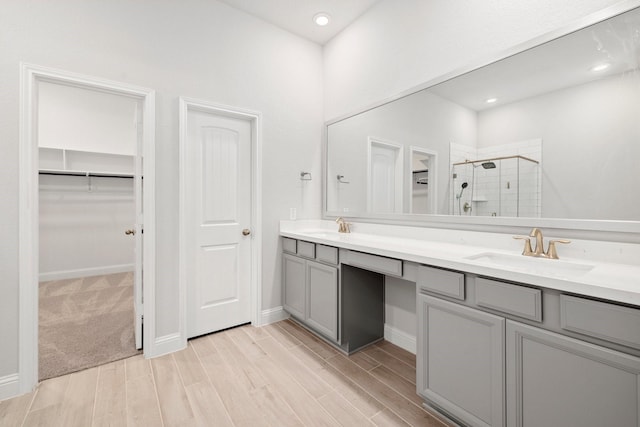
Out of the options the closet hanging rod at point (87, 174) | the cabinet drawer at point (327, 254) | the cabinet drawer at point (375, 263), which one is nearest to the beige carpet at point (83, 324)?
the closet hanging rod at point (87, 174)

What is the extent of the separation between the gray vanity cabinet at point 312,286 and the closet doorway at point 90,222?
3.93ft

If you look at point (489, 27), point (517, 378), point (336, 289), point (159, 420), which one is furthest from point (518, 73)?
point (159, 420)

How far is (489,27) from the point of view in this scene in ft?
5.98

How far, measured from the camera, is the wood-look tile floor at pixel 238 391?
1.60m

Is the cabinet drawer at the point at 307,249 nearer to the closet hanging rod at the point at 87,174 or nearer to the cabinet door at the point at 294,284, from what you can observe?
the cabinet door at the point at 294,284

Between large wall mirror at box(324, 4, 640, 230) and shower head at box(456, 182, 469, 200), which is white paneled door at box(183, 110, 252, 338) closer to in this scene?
large wall mirror at box(324, 4, 640, 230)

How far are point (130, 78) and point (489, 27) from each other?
253cm

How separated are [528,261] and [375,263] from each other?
0.84 m

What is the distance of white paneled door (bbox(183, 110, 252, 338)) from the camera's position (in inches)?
99.5

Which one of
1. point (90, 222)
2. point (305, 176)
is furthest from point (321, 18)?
point (90, 222)

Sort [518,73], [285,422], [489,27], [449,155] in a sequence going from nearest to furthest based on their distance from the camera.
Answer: [285,422] → [518,73] → [489,27] → [449,155]

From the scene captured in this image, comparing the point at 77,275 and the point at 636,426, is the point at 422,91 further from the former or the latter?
the point at 77,275

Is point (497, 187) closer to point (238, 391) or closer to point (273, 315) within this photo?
point (238, 391)

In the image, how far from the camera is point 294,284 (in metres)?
2.75
